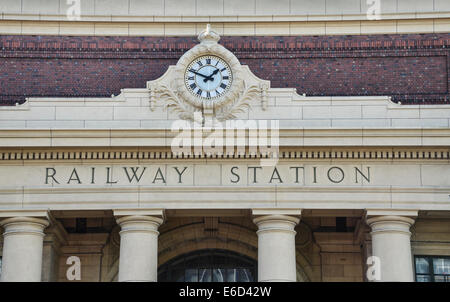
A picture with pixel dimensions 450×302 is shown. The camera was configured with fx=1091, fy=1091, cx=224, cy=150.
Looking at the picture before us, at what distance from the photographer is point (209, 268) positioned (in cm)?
3678

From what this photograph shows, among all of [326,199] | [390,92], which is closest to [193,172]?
[326,199]

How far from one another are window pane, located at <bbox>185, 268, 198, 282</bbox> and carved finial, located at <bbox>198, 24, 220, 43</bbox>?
7.87 meters

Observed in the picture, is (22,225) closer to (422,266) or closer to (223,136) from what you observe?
(223,136)

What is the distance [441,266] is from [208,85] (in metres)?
9.33

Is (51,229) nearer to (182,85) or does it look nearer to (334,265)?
(182,85)

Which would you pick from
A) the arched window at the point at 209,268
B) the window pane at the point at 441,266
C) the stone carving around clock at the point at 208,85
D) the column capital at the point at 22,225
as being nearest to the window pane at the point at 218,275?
the arched window at the point at 209,268

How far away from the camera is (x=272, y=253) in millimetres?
32281

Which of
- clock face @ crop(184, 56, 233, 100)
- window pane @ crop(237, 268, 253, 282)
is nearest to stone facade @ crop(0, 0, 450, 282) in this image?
clock face @ crop(184, 56, 233, 100)

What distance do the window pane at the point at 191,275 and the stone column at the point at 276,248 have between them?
465 cm

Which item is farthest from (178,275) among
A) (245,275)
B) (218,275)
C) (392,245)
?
(392,245)

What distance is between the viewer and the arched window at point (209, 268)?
36.6 metres

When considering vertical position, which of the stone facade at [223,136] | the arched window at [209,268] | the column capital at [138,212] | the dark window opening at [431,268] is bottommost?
the dark window opening at [431,268]

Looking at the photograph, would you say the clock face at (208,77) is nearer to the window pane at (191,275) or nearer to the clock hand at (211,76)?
the clock hand at (211,76)

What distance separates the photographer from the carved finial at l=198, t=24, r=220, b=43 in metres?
34.2
